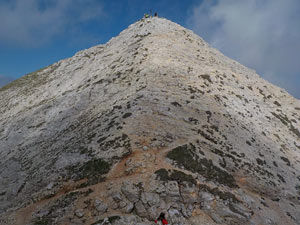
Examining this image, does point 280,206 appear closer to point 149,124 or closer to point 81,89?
point 149,124

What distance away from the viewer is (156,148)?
77.7 ft

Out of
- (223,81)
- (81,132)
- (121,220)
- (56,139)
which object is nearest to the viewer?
(121,220)

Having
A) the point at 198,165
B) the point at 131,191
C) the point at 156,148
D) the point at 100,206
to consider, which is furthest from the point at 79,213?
the point at 198,165

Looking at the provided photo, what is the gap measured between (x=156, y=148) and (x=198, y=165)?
4.66 metres

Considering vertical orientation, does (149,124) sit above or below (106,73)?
below

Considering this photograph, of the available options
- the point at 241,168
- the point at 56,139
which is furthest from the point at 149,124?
the point at 56,139

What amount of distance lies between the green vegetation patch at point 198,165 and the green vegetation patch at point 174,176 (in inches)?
54.8

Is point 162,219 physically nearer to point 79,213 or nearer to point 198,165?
point 79,213

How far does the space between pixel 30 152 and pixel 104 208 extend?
824 inches

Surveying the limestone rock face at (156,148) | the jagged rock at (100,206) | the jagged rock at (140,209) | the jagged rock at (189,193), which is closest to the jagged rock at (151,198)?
the limestone rock face at (156,148)

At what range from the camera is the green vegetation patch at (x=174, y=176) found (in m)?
19.9

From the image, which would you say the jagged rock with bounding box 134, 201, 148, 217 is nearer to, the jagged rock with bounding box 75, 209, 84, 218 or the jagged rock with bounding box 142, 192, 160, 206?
the jagged rock with bounding box 142, 192, 160, 206

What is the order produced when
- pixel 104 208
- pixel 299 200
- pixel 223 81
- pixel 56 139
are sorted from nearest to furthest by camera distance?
1. pixel 104 208
2. pixel 299 200
3. pixel 56 139
4. pixel 223 81

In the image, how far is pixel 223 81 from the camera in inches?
1641
